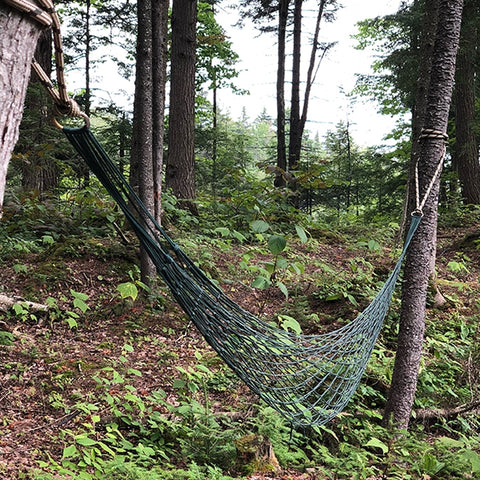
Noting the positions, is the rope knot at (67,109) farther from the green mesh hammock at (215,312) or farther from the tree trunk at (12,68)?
the tree trunk at (12,68)

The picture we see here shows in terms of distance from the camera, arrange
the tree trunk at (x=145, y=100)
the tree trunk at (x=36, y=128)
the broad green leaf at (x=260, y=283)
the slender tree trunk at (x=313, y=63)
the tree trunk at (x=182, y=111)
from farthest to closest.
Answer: the slender tree trunk at (x=313, y=63)
the tree trunk at (x=182, y=111)
the tree trunk at (x=36, y=128)
the tree trunk at (x=145, y=100)
the broad green leaf at (x=260, y=283)

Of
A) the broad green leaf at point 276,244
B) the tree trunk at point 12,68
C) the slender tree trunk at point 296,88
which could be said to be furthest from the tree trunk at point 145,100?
the slender tree trunk at point 296,88

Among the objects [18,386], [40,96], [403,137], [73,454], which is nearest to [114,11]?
[40,96]

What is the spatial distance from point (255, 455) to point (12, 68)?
6.20ft

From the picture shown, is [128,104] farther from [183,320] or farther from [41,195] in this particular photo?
A: [183,320]

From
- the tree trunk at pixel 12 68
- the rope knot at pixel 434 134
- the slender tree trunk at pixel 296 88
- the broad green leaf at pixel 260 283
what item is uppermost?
the slender tree trunk at pixel 296 88

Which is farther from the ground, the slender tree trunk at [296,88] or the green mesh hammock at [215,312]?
the slender tree trunk at [296,88]

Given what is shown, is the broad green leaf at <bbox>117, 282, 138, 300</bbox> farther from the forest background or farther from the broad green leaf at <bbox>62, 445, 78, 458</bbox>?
the broad green leaf at <bbox>62, 445, 78, 458</bbox>

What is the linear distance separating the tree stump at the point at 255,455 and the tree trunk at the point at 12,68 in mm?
1675

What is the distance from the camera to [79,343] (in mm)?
2893

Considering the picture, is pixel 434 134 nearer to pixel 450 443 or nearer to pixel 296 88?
pixel 450 443

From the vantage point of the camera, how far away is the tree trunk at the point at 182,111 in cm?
581

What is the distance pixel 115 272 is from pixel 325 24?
10365 millimetres

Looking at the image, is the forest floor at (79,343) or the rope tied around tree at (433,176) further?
the rope tied around tree at (433,176)
